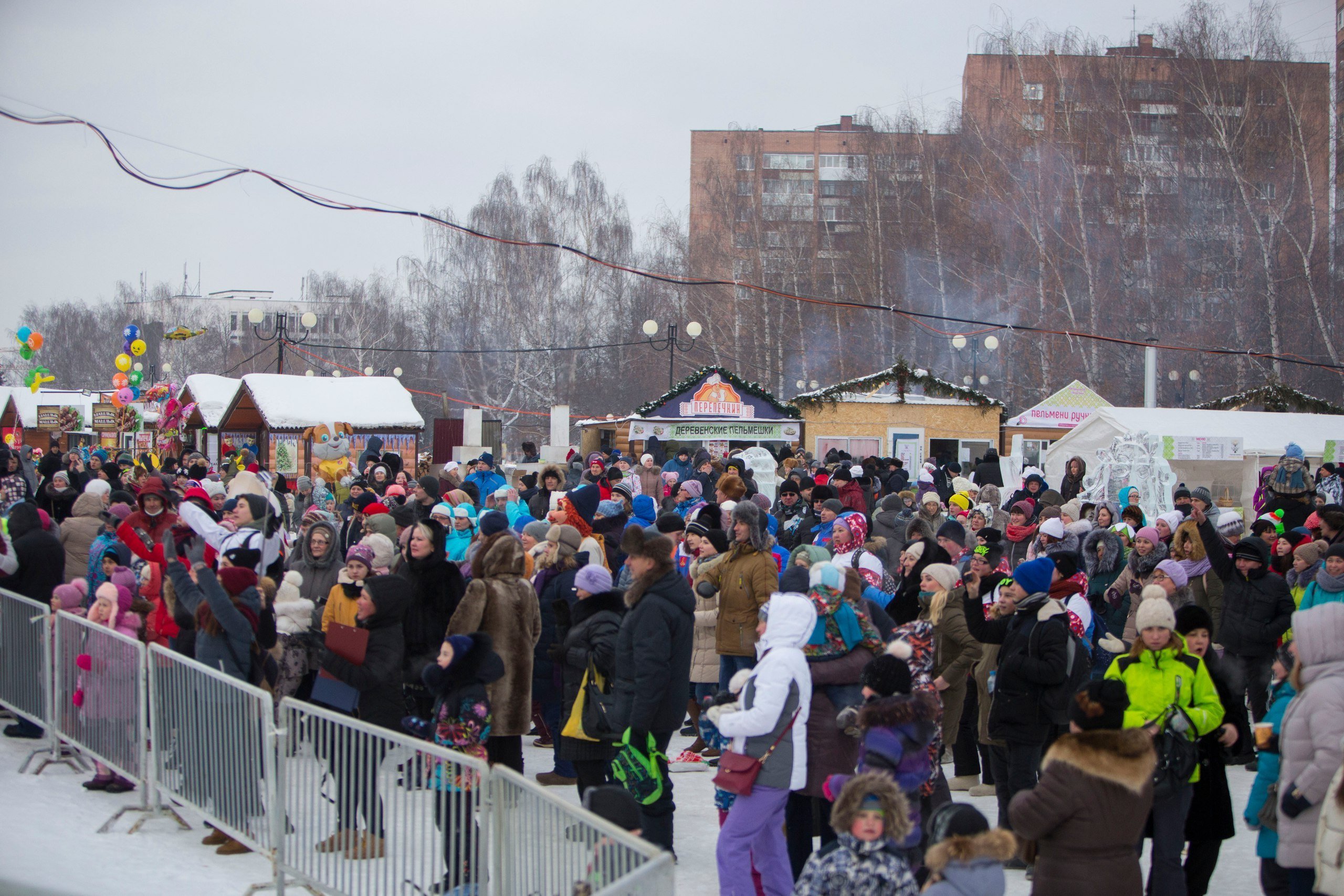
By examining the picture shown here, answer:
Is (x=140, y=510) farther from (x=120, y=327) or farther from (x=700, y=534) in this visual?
(x=120, y=327)

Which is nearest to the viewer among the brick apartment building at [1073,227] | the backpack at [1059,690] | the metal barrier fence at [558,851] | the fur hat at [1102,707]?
the metal barrier fence at [558,851]

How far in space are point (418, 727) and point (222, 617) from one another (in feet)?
4.19

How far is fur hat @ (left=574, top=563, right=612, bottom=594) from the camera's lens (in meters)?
5.46

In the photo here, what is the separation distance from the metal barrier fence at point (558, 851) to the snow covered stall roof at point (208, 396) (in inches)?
779

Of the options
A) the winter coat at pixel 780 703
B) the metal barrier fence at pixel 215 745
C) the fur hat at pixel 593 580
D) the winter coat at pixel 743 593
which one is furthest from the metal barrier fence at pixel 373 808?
the winter coat at pixel 743 593

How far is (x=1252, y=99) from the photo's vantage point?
32188 millimetres

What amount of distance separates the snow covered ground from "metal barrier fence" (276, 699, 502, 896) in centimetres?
55

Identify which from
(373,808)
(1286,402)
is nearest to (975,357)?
(1286,402)

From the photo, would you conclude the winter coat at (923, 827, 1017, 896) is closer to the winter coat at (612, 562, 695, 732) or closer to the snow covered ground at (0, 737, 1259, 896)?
the winter coat at (612, 562, 695, 732)

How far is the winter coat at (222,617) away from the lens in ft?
17.9

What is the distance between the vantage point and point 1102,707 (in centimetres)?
375

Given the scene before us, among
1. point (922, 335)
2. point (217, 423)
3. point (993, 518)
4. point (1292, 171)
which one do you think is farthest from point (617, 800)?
point (922, 335)

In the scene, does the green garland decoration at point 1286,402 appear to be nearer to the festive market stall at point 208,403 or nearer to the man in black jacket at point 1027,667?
the man in black jacket at point 1027,667

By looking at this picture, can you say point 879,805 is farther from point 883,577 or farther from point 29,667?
point 29,667
